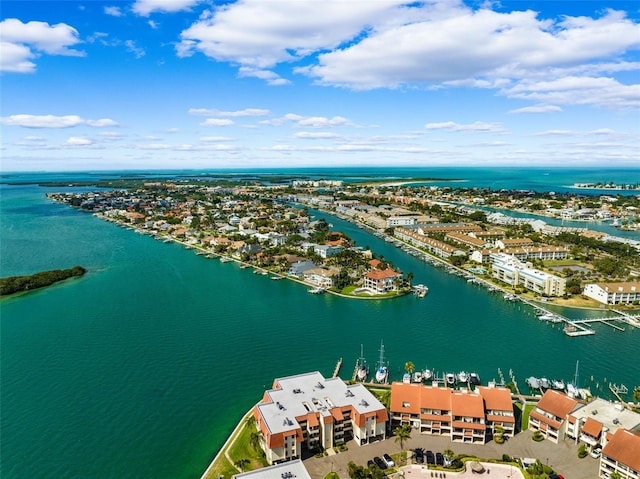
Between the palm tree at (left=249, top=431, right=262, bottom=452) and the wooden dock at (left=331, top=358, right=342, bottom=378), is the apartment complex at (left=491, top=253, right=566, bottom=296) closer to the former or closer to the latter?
the wooden dock at (left=331, top=358, right=342, bottom=378)

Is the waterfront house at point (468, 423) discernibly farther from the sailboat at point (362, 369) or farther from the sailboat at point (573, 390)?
the sailboat at point (573, 390)

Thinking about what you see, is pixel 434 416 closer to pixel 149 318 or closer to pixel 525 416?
pixel 525 416

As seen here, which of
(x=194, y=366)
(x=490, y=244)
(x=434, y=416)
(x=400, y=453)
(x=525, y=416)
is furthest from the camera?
(x=490, y=244)

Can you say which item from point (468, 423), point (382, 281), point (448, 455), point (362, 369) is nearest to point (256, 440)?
point (448, 455)

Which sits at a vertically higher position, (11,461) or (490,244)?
(490,244)

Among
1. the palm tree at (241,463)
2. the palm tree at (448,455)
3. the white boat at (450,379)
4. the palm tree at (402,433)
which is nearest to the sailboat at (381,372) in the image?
the white boat at (450,379)

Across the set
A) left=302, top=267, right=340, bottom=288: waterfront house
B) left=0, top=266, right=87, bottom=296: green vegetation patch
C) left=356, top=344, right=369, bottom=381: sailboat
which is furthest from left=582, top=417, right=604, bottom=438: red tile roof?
left=0, top=266, right=87, bottom=296: green vegetation patch

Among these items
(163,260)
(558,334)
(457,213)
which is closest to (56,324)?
(163,260)
